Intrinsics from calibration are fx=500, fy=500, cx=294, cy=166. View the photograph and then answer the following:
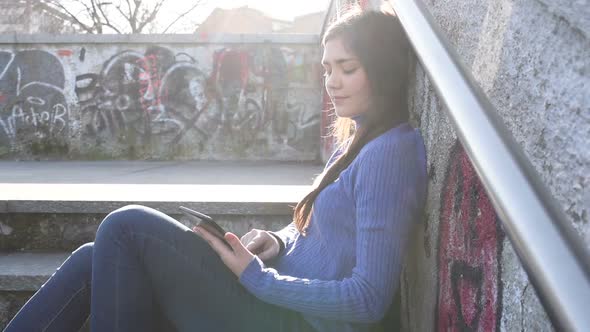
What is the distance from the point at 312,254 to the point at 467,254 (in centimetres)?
57

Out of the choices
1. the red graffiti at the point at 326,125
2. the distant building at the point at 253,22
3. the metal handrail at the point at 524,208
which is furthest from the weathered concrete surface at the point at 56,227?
the distant building at the point at 253,22

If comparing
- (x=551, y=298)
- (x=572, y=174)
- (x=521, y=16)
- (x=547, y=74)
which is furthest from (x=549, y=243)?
(x=521, y=16)

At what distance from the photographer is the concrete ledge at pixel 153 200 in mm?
2576

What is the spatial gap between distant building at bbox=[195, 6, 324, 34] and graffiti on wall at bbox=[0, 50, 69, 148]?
23031 mm

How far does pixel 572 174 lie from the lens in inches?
26.4

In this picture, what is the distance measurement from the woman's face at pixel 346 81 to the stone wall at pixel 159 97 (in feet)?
15.4

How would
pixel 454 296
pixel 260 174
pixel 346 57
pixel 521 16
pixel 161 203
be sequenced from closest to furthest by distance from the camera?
pixel 521 16 < pixel 454 296 < pixel 346 57 < pixel 161 203 < pixel 260 174

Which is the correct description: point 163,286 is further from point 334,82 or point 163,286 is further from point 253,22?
point 253,22

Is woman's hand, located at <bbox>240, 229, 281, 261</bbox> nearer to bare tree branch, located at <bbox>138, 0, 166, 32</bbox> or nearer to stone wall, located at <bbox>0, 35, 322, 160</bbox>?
stone wall, located at <bbox>0, 35, 322, 160</bbox>

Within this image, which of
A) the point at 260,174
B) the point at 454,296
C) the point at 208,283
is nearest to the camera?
the point at 454,296

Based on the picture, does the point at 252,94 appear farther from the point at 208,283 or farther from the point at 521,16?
the point at 521,16

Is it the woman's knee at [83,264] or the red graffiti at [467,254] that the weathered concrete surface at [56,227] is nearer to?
the woman's knee at [83,264]

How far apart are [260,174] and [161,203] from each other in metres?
2.22

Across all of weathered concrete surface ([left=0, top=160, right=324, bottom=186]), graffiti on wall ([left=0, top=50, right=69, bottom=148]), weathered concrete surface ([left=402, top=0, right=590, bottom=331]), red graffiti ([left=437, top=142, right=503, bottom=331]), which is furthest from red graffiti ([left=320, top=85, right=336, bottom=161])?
red graffiti ([left=437, top=142, right=503, bottom=331])
